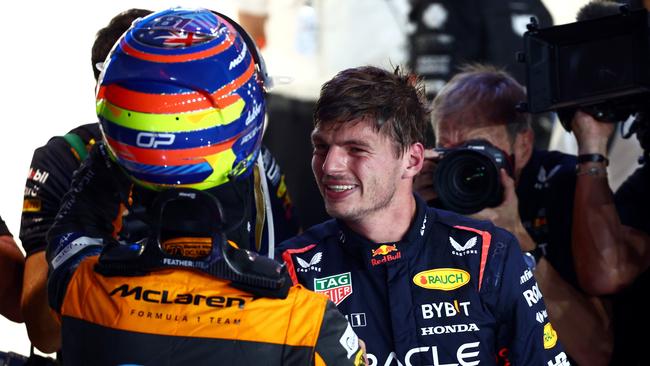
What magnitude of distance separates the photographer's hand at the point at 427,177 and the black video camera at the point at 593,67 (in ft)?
1.10

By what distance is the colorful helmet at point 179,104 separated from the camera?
1829 millimetres

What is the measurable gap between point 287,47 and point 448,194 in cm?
264

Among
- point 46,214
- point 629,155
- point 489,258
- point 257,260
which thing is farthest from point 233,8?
point 257,260

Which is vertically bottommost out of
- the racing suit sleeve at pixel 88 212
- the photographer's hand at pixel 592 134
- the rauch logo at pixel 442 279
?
the rauch logo at pixel 442 279

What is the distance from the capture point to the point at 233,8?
16.6 ft

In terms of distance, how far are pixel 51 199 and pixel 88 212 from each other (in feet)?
2.08

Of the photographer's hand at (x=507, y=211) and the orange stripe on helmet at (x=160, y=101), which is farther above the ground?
the orange stripe on helmet at (x=160, y=101)

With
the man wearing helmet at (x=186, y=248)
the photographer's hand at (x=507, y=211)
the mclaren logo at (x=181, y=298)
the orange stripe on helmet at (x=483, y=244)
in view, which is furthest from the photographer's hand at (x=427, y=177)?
the mclaren logo at (x=181, y=298)

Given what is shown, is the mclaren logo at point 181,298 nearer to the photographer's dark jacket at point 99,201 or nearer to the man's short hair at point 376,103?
the photographer's dark jacket at point 99,201

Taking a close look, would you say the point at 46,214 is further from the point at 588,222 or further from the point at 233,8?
the point at 233,8

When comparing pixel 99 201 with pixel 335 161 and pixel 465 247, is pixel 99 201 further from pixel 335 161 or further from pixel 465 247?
pixel 465 247

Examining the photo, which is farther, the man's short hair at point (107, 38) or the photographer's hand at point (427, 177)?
the photographer's hand at point (427, 177)

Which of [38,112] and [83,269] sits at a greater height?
[83,269]

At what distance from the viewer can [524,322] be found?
2.27m
